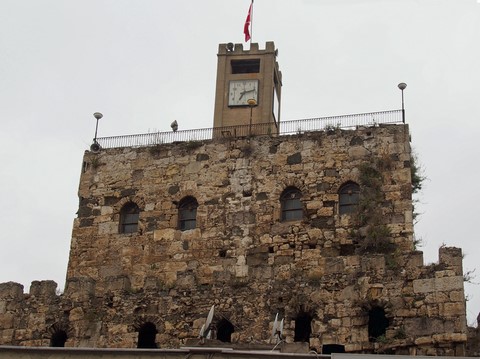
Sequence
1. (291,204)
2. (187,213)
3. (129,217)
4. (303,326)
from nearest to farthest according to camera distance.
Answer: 1. (303,326)
2. (291,204)
3. (187,213)
4. (129,217)

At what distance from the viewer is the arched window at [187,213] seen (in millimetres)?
28547

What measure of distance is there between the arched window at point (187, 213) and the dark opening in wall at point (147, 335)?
3471 mm

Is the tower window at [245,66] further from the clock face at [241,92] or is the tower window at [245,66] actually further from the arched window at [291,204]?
the arched window at [291,204]

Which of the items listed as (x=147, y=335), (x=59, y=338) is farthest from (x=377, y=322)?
(x=59, y=338)

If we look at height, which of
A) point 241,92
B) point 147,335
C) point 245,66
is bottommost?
point 147,335

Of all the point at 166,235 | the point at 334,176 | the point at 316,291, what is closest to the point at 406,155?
the point at 334,176

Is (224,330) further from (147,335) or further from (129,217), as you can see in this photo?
(129,217)

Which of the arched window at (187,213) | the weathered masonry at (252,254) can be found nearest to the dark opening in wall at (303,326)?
the weathered masonry at (252,254)

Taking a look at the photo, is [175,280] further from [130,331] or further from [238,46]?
[238,46]

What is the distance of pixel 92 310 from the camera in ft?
89.7

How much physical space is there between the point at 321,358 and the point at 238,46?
1767cm

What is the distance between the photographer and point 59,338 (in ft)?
90.0

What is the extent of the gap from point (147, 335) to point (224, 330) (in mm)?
2555

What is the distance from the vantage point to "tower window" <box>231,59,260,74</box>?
3394 centimetres
